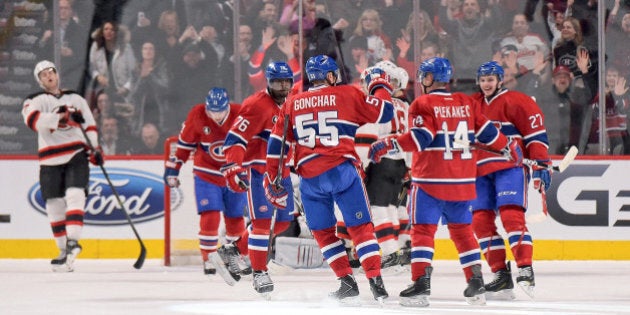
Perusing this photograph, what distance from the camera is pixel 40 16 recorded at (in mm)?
11188

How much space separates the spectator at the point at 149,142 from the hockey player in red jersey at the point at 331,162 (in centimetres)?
412

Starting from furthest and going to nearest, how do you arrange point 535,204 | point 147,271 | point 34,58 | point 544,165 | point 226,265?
point 34,58, point 535,204, point 147,271, point 226,265, point 544,165

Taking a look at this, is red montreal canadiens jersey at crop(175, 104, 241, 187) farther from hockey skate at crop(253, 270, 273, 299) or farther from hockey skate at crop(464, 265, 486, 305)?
hockey skate at crop(464, 265, 486, 305)

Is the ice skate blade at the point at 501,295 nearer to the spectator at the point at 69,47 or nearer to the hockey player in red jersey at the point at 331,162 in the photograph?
the hockey player in red jersey at the point at 331,162

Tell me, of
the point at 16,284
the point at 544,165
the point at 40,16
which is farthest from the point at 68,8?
the point at 544,165

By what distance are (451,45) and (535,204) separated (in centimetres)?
153

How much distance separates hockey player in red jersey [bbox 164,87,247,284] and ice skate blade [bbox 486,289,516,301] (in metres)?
2.04

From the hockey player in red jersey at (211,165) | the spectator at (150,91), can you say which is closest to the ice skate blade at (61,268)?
the hockey player in red jersey at (211,165)

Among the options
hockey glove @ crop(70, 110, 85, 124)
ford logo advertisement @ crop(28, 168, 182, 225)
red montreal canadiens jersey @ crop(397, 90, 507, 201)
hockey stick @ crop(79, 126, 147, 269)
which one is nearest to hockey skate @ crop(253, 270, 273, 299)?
red montreal canadiens jersey @ crop(397, 90, 507, 201)

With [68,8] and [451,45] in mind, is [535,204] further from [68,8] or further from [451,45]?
[68,8]

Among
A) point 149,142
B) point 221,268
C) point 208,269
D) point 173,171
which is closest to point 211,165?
point 173,171

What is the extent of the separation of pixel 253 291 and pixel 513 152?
1764 mm

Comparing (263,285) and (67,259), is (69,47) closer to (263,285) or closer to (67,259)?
(67,259)

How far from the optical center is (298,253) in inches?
375
